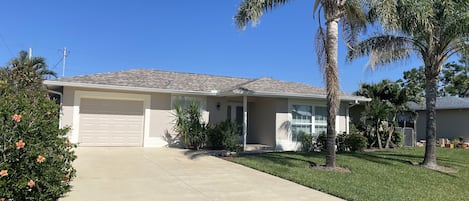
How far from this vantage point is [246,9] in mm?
11039

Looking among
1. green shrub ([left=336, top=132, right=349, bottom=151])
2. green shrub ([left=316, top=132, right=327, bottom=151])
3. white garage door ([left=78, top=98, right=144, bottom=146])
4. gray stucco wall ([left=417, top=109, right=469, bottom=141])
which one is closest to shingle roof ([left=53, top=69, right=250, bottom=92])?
white garage door ([left=78, top=98, right=144, bottom=146])

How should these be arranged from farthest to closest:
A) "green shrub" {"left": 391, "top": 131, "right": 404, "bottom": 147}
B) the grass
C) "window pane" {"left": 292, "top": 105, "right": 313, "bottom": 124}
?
"green shrub" {"left": 391, "top": 131, "right": 404, "bottom": 147}
"window pane" {"left": 292, "top": 105, "right": 313, "bottom": 124}
the grass

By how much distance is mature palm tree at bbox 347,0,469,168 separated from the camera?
34.6 feet

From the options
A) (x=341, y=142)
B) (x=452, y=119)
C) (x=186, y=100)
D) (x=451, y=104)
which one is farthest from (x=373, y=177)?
(x=451, y=104)

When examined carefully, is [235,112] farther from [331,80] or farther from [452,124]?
[452,124]

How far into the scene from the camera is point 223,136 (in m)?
14.5

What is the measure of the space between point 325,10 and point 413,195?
5.95 m

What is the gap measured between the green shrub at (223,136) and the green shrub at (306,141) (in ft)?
A: 11.2

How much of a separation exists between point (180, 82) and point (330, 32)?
28.4 ft

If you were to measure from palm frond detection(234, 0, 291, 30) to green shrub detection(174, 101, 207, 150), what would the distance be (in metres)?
5.18

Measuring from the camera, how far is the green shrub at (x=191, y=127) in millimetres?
14719

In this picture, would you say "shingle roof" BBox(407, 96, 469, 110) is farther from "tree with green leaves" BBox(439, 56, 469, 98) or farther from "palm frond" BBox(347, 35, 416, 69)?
"tree with green leaves" BBox(439, 56, 469, 98)

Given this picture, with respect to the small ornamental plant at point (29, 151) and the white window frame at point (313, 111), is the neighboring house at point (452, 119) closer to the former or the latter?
the white window frame at point (313, 111)

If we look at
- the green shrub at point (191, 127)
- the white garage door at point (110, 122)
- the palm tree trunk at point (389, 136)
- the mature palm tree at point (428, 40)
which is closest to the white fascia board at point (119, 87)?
the green shrub at point (191, 127)
